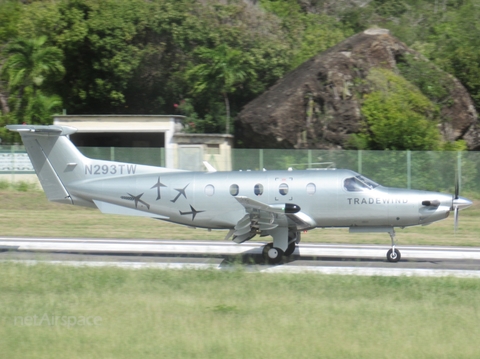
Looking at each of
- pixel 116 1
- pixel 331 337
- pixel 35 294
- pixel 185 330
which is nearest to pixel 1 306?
pixel 35 294

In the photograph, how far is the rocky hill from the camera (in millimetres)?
33438

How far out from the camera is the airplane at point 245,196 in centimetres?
1611

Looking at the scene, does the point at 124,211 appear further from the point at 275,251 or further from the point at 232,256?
the point at 275,251

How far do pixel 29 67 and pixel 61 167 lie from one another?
924 inches

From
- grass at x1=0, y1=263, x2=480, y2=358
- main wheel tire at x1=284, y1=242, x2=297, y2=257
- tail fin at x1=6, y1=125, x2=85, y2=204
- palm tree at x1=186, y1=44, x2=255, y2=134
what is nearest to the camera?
grass at x1=0, y1=263, x2=480, y2=358

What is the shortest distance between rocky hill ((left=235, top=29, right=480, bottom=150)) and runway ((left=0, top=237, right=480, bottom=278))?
1422cm

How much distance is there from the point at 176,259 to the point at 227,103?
75.8 ft

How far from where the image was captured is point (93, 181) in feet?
57.4

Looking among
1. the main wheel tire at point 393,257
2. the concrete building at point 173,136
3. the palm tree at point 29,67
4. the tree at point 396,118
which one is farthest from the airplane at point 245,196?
the palm tree at point 29,67

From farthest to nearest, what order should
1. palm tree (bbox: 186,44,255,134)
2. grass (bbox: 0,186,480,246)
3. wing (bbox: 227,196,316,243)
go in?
palm tree (bbox: 186,44,255,134) < grass (bbox: 0,186,480,246) < wing (bbox: 227,196,316,243)

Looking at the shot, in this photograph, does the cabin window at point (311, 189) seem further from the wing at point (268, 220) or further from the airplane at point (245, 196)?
the wing at point (268, 220)

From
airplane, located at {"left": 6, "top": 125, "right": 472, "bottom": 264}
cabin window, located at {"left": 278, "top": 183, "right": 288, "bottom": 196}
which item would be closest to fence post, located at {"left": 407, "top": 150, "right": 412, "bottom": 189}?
airplane, located at {"left": 6, "top": 125, "right": 472, "bottom": 264}

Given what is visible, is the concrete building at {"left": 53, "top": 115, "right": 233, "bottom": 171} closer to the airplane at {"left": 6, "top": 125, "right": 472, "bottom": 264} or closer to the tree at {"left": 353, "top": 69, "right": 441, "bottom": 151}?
the tree at {"left": 353, "top": 69, "right": 441, "bottom": 151}

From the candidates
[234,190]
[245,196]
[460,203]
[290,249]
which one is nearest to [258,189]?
[245,196]
